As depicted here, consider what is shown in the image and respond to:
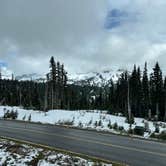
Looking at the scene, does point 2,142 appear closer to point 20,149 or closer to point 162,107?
point 20,149

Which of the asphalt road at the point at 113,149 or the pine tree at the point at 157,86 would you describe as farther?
the pine tree at the point at 157,86

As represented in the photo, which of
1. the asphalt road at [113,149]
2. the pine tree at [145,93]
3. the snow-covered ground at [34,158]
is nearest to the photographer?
the snow-covered ground at [34,158]

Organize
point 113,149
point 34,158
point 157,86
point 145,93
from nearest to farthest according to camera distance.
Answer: point 34,158, point 113,149, point 157,86, point 145,93

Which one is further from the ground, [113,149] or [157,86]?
[157,86]

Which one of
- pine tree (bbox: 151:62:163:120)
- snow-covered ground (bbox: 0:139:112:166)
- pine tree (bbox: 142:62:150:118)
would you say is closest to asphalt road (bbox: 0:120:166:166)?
snow-covered ground (bbox: 0:139:112:166)

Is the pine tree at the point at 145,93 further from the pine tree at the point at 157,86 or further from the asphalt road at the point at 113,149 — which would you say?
the asphalt road at the point at 113,149

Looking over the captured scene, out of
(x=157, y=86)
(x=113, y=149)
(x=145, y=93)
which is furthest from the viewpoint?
(x=145, y=93)

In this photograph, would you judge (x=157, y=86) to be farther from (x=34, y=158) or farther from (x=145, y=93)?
(x=34, y=158)

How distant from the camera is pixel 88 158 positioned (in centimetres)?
1149

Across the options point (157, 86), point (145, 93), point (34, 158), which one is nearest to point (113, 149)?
point (34, 158)

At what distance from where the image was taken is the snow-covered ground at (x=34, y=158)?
11.1 meters

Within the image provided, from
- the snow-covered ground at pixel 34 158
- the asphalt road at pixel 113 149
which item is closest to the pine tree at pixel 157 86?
the asphalt road at pixel 113 149

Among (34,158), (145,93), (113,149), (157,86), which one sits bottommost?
(34,158)

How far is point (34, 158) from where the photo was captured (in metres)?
12.0
